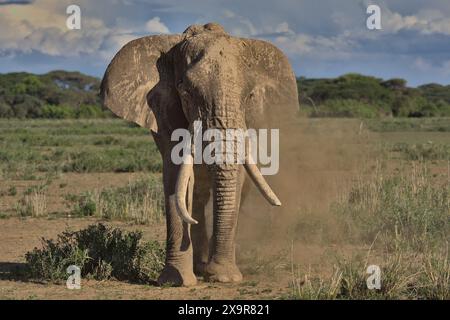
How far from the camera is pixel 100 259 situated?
8266 mm

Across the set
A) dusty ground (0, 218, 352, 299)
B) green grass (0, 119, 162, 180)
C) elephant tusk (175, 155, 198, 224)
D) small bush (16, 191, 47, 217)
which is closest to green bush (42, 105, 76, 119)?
green grass (0, 119, 162, 180)

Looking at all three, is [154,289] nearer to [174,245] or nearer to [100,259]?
[174,245]

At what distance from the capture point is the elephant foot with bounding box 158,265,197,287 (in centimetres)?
777

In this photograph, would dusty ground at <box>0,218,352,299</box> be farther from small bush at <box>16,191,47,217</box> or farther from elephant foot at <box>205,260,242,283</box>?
small bush at <box>16,191,47,217</box>

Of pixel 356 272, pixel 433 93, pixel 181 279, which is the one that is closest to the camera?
pixel 356 272

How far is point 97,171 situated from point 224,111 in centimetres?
1379

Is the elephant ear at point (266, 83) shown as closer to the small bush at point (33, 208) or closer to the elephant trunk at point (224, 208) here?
the elephant trunk at point (224, 208)

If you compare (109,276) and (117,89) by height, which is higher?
(117,89)

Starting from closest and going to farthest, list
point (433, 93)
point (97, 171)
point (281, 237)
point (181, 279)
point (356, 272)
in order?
1. point (356, 272)
2. point (181, 279)
3. point (281, 237)
4. point (97, 171)
5. point (433, 93)

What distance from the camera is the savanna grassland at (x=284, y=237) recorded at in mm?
7336

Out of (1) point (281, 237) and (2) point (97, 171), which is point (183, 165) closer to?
(1) point (281, 237)

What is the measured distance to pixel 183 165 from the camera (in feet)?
24.5

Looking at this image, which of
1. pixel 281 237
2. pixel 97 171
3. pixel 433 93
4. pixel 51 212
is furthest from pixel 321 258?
pixel 433 93

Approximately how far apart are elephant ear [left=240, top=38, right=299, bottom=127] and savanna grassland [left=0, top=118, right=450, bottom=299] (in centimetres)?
140
